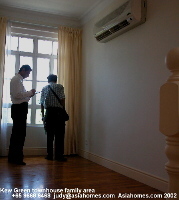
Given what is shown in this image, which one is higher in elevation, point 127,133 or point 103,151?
point 127,133

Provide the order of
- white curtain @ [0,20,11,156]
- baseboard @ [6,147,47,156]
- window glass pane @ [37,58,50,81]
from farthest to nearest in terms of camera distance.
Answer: window glass pane @ [37,58,50,81], baseboard @ [6,147,47,156], white curtain @ [0,20,11,156]

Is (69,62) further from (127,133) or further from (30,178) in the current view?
(30,178)

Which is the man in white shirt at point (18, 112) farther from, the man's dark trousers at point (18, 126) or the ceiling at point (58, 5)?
the ceiling at point (58, 5)

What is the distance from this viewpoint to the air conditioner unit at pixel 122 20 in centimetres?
308

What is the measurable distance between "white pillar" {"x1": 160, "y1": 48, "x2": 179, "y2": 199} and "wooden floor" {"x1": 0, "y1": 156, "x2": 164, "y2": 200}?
1.71 meters

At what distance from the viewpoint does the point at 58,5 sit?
4.52 m

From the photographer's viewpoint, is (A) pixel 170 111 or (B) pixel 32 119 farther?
(B) pixel 32 119

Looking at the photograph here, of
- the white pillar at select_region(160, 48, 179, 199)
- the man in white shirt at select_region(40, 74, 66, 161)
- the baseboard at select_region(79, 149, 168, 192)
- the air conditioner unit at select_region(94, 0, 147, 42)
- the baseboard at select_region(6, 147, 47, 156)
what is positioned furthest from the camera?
the baseboard at select_region(6, 147, 47, 156)

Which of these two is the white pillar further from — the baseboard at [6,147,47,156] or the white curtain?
the baseboard at [6,147,47,156]

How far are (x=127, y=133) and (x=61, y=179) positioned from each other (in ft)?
3.41

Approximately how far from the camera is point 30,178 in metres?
3.05

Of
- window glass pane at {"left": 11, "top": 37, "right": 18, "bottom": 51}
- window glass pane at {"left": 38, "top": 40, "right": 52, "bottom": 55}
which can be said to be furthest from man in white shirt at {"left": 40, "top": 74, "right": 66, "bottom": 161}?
window glass pane at {"left": 11, "top": 37, "right": 18, "bottom": 51}

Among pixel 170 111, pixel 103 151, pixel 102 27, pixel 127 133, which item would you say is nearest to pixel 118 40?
pixel 102 27

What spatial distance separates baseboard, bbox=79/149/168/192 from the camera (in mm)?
2734
